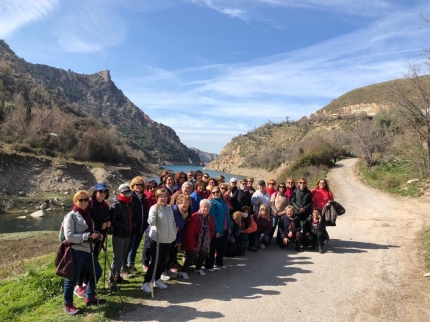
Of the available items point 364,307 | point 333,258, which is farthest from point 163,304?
point 333,258

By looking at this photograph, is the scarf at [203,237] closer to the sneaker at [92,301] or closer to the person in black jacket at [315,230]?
the sneaker at [92,301]

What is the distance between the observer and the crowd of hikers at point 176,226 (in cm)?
489

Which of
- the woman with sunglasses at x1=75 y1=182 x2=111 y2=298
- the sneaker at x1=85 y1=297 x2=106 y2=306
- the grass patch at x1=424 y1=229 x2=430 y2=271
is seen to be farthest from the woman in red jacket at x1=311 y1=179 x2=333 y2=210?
the sneaker at x1=85 y1=297 x2=106 y2=306

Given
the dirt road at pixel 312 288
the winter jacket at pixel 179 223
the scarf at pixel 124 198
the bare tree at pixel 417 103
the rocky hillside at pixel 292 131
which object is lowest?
the dirt road at pixel 312 288

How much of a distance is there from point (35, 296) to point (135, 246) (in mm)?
1980

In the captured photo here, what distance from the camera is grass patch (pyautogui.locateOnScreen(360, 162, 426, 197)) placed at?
18.9 m

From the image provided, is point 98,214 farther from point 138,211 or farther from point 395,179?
point 395,179

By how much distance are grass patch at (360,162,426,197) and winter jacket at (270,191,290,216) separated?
1267 cm

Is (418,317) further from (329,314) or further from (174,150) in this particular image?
(174,150)

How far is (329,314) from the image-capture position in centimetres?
492

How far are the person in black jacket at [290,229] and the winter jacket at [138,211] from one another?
13.5ft

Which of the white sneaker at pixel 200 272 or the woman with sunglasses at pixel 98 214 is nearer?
the woman with sunglasses at pixel 98 214

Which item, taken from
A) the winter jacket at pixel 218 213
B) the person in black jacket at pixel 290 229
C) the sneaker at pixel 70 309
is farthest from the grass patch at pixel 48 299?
the person in black jacket at pixel 290 229

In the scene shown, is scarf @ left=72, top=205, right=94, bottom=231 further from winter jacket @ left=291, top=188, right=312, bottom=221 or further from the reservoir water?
the reservoir water
